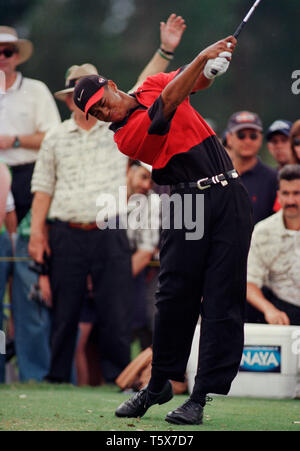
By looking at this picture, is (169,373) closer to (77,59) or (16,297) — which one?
(16,297)

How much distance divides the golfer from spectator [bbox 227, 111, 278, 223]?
2.86 m

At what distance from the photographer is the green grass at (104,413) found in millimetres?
4920

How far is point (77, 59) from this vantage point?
19.4 m

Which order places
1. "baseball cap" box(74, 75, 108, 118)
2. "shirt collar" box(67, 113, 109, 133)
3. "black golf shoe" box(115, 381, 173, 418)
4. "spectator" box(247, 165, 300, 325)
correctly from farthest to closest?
"shirt collar" box(67, 113, 109, 133), "spectator" box(247, 165, 300, 325), "black golf shoe" box(115, 381, 173, 418), "baseball cap" box(74, 75, 108, 118)

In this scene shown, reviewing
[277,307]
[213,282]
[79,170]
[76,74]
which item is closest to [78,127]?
Result: [79,170]

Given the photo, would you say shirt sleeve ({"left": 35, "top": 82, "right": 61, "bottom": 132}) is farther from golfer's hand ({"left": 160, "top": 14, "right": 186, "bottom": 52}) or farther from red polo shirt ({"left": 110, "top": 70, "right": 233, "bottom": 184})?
red polo shirt ({"left": 110, "top": 70, "right": 233, "bottom": 184})

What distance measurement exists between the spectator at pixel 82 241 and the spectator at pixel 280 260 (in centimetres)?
102

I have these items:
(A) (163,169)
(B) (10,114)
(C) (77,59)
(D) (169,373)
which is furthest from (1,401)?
(C) (77,59)

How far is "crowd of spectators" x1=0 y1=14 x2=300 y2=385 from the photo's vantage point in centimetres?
724

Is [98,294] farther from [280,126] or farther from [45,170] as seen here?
[280,126]

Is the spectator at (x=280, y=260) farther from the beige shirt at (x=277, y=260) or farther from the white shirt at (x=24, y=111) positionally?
the white shirt at (x=24, y=111)

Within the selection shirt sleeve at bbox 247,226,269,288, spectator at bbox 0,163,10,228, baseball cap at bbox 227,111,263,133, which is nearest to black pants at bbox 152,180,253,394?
shirt sleeve at bbox 247,226,269,288

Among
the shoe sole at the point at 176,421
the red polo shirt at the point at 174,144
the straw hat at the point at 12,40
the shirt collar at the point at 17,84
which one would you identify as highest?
the straw hat at the point at 12,40

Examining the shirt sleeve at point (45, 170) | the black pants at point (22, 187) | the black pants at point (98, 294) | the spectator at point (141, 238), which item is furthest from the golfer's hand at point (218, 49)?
the black pants at point (22, 187)
